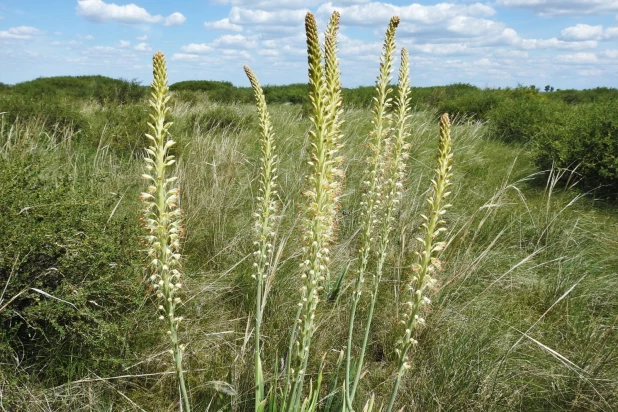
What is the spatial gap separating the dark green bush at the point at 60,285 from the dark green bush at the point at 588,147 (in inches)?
259

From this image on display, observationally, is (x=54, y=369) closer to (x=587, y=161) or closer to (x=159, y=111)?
Result: (x=159, y=111)

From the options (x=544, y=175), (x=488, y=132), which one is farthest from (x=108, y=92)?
(x=544, y=175)

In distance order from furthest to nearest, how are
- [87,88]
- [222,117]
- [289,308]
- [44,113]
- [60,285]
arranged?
[87,88] → [222,117] → [44,113] → [289,308] → [60,285]

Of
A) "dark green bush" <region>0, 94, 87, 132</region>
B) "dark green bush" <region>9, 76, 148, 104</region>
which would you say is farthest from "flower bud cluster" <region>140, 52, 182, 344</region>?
"dark green bush" <region>9, 76, 148, 104</region>

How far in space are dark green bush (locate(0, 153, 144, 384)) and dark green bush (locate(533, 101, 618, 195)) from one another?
21.6 feet

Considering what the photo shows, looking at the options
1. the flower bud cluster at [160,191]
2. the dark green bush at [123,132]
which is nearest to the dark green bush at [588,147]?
the dark green bush at [123,132]

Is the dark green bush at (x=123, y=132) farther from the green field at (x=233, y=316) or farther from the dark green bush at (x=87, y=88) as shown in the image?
the dark green bush at (x=87, y=88)

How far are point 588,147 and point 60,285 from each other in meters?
→ 7.96

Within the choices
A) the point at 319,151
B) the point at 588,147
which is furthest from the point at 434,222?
the point at 588,147

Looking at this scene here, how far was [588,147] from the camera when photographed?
26.6 ft

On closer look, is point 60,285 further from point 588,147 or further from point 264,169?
point 588,147

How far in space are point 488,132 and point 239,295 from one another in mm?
9460

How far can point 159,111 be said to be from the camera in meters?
1.60

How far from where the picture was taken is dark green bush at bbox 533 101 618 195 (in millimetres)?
7711
